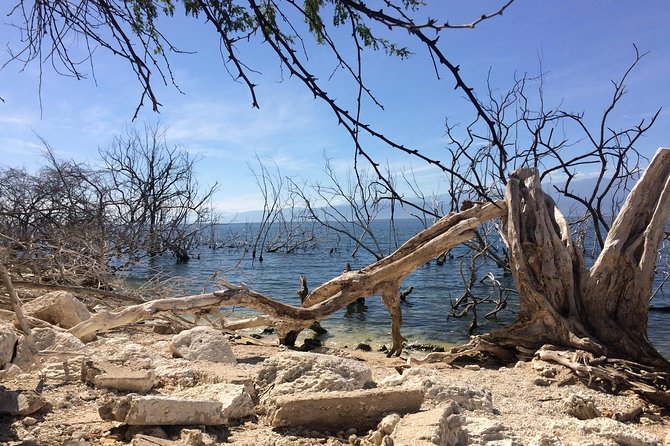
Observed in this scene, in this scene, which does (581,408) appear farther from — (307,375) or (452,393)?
(307,375)

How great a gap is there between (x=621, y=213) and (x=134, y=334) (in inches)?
225

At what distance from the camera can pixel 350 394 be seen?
279 cm

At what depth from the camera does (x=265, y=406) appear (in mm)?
2982

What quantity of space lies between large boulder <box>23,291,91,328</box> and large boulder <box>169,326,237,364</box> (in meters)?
1.13

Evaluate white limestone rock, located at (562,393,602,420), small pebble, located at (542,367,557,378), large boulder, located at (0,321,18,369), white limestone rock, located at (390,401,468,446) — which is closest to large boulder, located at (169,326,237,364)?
large boulder, located at (0,321,18,369)

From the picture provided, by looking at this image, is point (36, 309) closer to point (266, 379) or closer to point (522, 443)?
point (266, 379)

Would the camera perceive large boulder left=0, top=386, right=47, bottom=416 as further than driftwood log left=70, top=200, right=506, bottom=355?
No

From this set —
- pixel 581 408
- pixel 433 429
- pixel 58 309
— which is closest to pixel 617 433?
pixel 581 408

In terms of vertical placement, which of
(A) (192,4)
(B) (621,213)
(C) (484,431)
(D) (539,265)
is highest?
(A) (192,4)

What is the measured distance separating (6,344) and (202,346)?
1.61 metres

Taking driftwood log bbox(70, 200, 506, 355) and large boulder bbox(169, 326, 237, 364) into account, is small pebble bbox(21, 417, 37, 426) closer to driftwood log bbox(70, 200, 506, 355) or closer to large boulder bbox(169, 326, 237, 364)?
large boulder bbox(169, 326, 237, 364)

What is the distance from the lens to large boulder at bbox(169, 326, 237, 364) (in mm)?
4551

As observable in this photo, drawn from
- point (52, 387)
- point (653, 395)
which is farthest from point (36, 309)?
point (653, 395)

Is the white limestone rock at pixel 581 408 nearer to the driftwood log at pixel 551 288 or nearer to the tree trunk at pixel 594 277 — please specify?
the driftwood log at pixel 551 288
